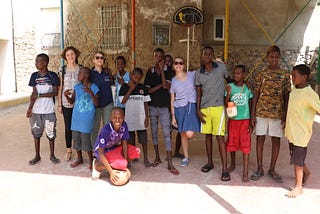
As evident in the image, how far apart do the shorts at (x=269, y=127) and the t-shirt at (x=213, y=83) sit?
471mm

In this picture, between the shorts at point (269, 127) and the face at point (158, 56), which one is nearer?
the shorts at point (269, 127)

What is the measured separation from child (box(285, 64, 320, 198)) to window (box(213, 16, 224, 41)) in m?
8.47

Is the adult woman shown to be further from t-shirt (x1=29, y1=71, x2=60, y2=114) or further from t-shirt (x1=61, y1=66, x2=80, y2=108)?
t-shirt (x1=29, y1=71, x2=60, y2=114)

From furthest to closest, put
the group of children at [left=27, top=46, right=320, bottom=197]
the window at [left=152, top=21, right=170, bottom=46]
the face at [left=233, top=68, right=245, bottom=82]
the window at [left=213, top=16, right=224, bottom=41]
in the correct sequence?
the window at [left=213, top=16, right=224, bottom=41]
the window at [left=152, top=21, right=170, bottom=46]
the face at [left=233, top=68, right=245, bottom=82]
the group of children at [left=27, top=46, right=320, bottom=197]

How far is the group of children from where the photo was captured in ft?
11.2

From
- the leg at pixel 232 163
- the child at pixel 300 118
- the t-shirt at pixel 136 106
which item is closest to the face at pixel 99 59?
the t-shirt at pixel 136 106

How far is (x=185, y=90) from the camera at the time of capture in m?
4.00

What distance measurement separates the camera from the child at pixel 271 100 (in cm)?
363

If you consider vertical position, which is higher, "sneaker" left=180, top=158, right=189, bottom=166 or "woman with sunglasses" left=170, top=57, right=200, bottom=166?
"woman with sunglasses" left=170, top=57, right=200, bottom=166

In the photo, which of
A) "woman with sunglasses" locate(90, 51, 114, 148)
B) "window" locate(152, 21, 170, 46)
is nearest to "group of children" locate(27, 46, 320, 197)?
Answer: "woman with sunglasses" locate(90, 51, 114, 148)

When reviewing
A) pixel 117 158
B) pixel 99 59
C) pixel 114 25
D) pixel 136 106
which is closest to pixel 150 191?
pixel 117 158

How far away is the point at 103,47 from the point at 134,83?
823 cm

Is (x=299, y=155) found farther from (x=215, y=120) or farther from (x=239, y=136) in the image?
(x=215, y=120)

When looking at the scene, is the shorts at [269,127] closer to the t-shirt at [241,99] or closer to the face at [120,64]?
the t-shirt at [241,99]
